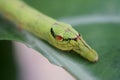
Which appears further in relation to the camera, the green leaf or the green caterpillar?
the green caterpillar

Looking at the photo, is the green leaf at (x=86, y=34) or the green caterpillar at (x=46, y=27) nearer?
the green leaf at (x=86, y=34)

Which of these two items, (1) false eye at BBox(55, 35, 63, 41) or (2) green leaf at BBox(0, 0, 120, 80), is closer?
(2) green leaf at BBox(0, 0, 120, 80)

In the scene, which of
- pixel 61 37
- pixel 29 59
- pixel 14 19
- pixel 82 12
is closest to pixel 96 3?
pixel 82 12

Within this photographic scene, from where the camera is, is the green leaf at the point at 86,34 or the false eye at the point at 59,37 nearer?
the green leaf at the point at 86,34
